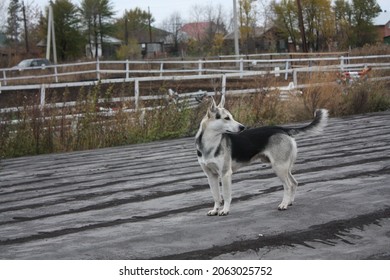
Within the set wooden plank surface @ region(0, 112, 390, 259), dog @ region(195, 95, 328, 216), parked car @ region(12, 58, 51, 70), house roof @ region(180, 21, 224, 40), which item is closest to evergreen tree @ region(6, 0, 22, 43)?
parked car @ region(12, 58, 51, 70)

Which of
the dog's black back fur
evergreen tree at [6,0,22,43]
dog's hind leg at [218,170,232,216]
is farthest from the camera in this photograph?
evergreen tree at [6,0,22,43]

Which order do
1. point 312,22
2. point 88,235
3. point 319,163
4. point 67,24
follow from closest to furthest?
point 88,235
point 319,163
point 312,22
point 67,24

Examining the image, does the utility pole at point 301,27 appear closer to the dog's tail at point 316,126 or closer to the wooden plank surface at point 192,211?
the wooden plank surface at point 192,211

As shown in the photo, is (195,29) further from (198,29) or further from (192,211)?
(192,211)

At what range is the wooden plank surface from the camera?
4.57 metres

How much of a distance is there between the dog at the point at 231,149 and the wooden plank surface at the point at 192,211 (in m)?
0.29

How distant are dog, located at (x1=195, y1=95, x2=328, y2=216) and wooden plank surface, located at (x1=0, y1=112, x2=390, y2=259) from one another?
29 cm

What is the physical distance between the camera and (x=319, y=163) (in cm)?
824

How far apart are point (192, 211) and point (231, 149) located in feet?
2.71

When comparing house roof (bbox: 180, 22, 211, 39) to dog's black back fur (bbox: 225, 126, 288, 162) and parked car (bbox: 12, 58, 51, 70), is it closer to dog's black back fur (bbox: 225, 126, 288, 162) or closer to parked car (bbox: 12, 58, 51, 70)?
parked car (bbox: 12, 58, 51, 70)

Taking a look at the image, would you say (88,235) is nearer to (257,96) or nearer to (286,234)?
(286,234)

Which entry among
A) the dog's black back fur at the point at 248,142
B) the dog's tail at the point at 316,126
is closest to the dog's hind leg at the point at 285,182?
the dog's black back fur at the point at 248,142

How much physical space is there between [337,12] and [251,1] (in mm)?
10751

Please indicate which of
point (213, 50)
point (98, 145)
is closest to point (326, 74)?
point (98, 145)
